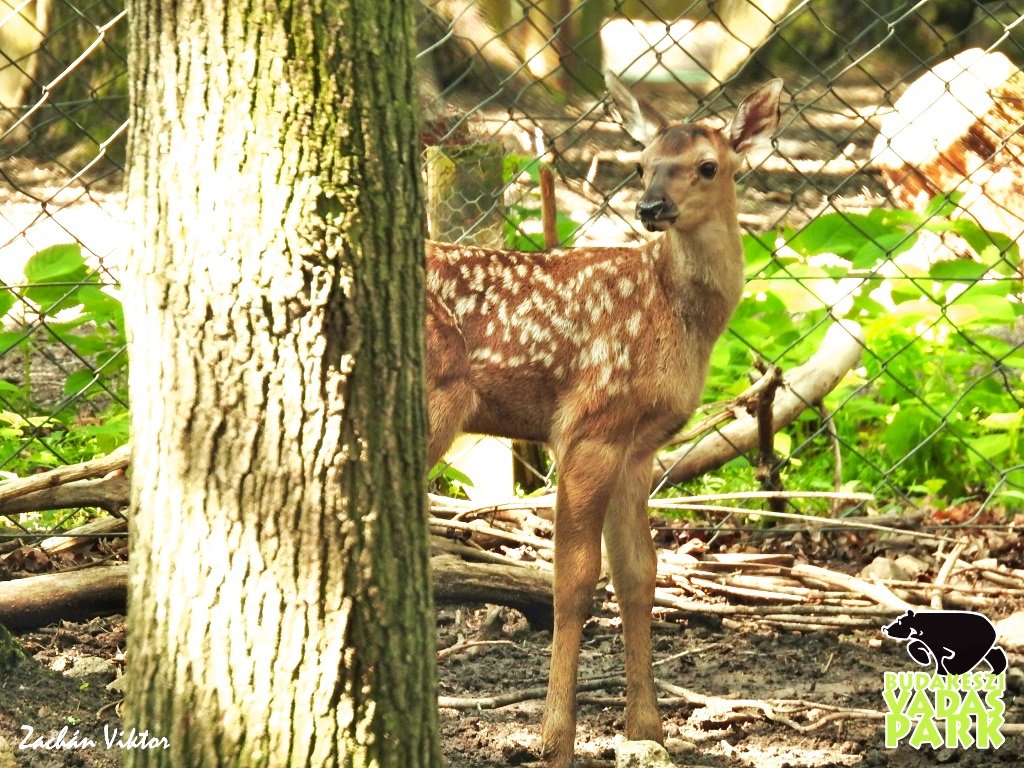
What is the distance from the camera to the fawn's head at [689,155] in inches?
182

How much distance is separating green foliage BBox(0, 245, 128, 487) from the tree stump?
445 centimetres

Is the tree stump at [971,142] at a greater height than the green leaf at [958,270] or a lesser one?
greater

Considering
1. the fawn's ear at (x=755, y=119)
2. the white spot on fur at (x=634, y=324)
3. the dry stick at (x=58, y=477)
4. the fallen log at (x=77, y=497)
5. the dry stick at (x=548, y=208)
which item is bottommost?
the fallen log at (x=77, y=497)

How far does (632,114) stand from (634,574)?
1.57 m

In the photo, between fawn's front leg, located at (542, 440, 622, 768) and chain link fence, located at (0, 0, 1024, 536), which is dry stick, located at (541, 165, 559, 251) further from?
fawn's front leg, located at (542, 440, 622, 768)

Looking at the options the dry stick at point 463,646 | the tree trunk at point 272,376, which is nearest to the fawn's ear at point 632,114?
the dry stick at point 463,646

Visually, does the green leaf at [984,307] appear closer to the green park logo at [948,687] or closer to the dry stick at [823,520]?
the dry stick at [823,520]

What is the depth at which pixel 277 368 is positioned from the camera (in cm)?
258

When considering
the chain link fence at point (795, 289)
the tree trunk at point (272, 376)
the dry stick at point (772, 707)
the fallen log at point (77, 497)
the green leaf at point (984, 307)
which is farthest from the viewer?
the green leaf at point (984, 307)

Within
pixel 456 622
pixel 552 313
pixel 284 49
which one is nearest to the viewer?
pixel 284 49

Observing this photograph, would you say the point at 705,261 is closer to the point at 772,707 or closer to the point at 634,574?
the point at 634,574

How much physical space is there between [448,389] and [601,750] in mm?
1167

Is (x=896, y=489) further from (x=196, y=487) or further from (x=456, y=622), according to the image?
(x=196, y=487)

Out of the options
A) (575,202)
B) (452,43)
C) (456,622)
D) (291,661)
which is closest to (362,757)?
(291,661)
